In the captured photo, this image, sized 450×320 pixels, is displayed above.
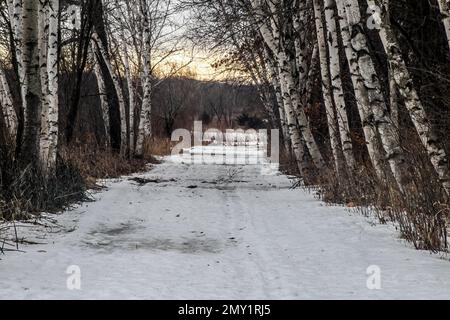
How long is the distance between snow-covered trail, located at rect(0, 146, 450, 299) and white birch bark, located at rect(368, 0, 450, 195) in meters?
0.86

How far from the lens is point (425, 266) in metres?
4.21

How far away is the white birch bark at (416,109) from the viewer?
4832mm

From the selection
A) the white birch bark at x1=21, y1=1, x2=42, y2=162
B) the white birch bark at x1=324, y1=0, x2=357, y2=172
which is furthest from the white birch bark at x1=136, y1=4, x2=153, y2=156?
the white birch bark at x1=21, y1=1, x2=42, y2=162

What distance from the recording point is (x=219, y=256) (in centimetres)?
482

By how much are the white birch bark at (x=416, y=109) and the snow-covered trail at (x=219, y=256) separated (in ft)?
2.81

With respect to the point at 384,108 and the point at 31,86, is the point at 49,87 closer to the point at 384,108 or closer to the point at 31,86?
the point at 31,86

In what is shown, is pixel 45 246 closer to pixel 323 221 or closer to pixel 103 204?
pixel 103 204

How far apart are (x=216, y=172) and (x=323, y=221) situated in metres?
7.86

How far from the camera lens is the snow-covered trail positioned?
11.9ft

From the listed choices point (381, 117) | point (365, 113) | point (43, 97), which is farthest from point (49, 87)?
point (381, 117)

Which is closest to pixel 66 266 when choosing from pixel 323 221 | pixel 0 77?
pixel 323 221

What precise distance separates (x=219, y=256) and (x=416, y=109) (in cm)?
242

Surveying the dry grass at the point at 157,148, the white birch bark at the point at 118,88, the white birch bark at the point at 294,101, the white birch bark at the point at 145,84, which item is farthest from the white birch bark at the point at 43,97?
the dry grass at the point at 157,148

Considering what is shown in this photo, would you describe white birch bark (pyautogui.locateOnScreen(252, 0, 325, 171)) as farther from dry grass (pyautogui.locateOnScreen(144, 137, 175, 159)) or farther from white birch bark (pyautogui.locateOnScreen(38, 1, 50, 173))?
dry grass (pyautogui.locateOnScreen(144, 137, 175, 159))
